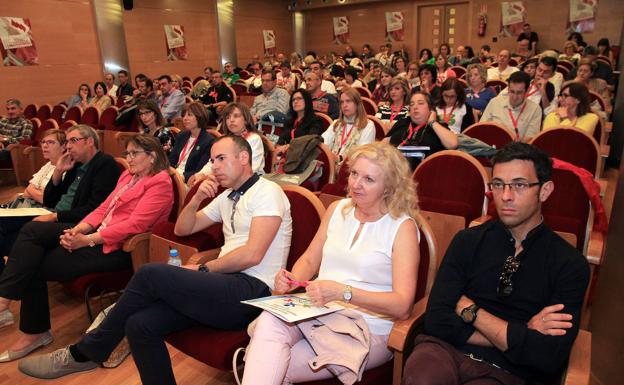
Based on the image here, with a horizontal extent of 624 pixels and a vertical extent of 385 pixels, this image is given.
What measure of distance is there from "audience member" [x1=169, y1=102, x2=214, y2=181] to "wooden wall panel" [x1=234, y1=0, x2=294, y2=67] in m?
11.3

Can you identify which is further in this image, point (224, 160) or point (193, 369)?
point (193, 369)

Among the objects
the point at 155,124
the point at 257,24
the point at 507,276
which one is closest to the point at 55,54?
the point at 155,124

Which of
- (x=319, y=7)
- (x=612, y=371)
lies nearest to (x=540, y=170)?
(x=612, y=371)

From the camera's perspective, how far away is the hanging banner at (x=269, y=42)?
1574 centimetres

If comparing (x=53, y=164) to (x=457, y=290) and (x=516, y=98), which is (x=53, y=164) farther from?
(x=516, y=98)

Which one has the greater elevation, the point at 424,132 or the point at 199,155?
the point at 424,132

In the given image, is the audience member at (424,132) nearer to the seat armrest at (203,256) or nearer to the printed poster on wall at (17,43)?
the seat armrest at (203,256)

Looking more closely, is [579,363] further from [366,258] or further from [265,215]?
[265,215]

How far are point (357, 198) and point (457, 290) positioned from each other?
Answer: 53 cm

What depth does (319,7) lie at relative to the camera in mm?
15859

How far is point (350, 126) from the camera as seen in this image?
160 inches

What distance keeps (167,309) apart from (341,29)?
51.0 ft

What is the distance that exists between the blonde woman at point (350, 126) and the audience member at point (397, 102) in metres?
0.67

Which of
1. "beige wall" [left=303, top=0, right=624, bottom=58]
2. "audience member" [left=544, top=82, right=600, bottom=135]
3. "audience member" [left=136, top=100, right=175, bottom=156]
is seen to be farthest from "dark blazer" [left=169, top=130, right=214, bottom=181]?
"beige wall" [left=303, top=0, right=624, bottom=58]
